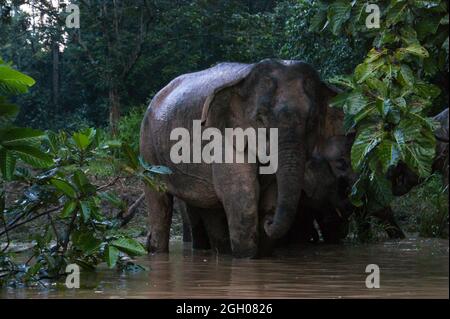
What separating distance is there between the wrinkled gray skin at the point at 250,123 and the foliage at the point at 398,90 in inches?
91.0

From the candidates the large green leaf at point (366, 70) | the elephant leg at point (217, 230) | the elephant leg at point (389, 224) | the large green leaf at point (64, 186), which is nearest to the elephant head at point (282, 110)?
the elephant leg at point (217, 230)

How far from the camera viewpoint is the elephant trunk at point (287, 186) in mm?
12320

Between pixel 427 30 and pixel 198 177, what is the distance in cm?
466

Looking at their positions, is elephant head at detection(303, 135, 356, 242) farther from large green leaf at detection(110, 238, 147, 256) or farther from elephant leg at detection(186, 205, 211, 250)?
large green leaf at detection(110, 238, 147, 256)

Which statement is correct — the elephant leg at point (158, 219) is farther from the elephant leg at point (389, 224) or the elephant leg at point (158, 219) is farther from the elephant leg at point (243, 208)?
the elephant leg at point (389, 224)

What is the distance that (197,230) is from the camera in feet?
48.9

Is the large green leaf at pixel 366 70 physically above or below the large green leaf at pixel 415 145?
above

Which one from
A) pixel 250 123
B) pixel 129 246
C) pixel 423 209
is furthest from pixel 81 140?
pixel 423 209

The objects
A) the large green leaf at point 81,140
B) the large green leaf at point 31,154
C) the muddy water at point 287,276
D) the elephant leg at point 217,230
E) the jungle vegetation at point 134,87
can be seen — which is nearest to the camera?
the muddy water at point 287,276

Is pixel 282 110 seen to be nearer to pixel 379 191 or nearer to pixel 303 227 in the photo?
pixel 379 191

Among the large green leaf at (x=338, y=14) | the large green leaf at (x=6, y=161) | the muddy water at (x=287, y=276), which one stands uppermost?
the large green leaf at (x=338, y=14)

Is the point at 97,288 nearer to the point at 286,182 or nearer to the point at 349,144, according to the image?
the point at 286,182

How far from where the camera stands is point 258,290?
9281 mm

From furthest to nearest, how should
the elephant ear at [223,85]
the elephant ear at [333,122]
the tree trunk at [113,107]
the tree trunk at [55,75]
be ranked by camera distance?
the tree trunk at [55,75] → the tree trunk at [113,107] → the elephant ear at [333,122] → the elephant ear at [223,85]
